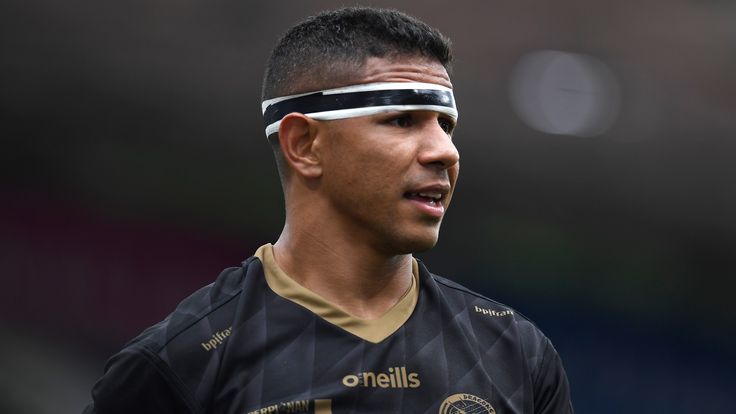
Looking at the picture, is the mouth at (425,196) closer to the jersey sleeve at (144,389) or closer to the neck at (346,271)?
the neck at (346,271)

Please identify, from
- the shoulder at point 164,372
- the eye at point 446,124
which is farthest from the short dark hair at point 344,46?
the shoulder at point 164,372

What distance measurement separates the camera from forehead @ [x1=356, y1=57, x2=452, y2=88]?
7.43 feet

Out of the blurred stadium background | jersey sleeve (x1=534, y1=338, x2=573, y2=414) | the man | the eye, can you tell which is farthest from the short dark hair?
the blurred stadium background

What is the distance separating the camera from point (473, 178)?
6.60m

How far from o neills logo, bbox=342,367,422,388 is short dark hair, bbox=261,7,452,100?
609mm

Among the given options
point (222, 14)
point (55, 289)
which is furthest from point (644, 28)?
point (55, 289)

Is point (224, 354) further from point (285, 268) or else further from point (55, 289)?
point (55, 289)

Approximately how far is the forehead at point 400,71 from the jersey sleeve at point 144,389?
2.36ft

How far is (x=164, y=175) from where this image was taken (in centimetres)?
579

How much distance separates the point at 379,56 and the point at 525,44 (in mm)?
4438

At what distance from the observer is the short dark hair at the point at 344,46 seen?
2.30 m

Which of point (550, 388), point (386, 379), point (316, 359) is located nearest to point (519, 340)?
point (550, 388)

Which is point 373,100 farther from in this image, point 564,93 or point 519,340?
point 564,93

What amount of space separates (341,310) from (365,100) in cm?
44
